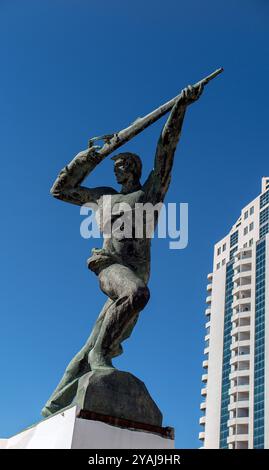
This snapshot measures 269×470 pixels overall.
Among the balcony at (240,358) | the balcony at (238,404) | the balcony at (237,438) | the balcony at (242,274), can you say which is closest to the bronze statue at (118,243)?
the balcony at (237,438)

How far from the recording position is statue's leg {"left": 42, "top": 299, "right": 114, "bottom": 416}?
6395mm

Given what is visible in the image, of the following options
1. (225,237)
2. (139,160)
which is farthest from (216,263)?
(139,160)

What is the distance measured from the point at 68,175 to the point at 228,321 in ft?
280

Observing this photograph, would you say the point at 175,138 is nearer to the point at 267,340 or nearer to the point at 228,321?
the point at 267,340

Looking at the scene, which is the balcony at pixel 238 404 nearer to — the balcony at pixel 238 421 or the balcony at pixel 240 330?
the balcony at pixel 238 421

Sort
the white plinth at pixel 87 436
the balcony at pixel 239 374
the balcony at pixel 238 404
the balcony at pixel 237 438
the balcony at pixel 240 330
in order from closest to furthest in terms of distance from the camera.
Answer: the white plinth at pixel 87 436
the balcony at pixel 237 438
the balcony at pixel 238 404
the balcony at pixel 239 374
the balcony at pixel 240 330

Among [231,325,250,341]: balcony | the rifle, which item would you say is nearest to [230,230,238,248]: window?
[231,325,250,341]: balcony

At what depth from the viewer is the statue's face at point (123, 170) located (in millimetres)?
7527


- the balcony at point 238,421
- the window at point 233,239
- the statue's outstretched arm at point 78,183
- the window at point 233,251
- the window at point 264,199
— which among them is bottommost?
the statue's outstretched arm at point 78,183

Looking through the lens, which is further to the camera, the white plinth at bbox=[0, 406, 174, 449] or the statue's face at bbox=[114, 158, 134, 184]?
the statue's face at bbox=[114, 158, 134, 184]

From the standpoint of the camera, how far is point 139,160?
7668 millimetres

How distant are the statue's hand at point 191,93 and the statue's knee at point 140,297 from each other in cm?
252

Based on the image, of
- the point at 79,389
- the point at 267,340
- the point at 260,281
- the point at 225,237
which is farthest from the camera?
the point at 225,237

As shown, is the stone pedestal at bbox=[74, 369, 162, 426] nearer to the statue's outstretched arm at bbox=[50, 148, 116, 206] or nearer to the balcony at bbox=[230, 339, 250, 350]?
the statue's outstretched arm at bbox=[50, 148, 116, 206]
